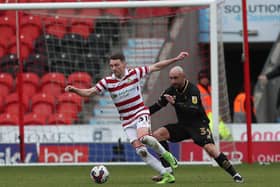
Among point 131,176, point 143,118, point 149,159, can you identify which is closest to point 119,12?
point 131,176

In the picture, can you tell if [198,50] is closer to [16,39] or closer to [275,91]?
[275,91]

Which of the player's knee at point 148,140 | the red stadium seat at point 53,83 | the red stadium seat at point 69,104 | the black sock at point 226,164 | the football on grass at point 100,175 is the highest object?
the red stadium seat at point 53,83

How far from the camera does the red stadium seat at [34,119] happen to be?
64.3 feet

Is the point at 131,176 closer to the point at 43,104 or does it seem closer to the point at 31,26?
the point at 43,104

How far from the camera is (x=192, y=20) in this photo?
70.8 feet

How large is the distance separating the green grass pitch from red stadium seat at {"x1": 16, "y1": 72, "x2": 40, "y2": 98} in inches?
121

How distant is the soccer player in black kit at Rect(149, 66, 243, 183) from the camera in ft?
45.3

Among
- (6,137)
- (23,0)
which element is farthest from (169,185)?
(23,0)

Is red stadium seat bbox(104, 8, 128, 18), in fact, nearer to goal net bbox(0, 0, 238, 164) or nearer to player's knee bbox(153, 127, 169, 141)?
goal net bbox(0, 0, 238, 164)

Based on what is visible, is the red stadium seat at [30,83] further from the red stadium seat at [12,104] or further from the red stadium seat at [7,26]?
the red stadium seat at [7,26]

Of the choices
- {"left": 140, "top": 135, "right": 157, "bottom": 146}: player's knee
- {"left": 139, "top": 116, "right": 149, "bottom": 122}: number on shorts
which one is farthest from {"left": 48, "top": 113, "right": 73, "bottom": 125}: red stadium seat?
{"left": 140, "top": 135, "right": 157, "bottom": 146}: player's knee

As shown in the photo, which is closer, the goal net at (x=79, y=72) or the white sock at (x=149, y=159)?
the white sock at (x=149, y=159)

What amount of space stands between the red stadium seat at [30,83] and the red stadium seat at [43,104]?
0.44 meters

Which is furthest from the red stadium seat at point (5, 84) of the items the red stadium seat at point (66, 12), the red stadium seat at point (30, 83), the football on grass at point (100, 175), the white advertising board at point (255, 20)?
the football on grass at point (100, 175)
